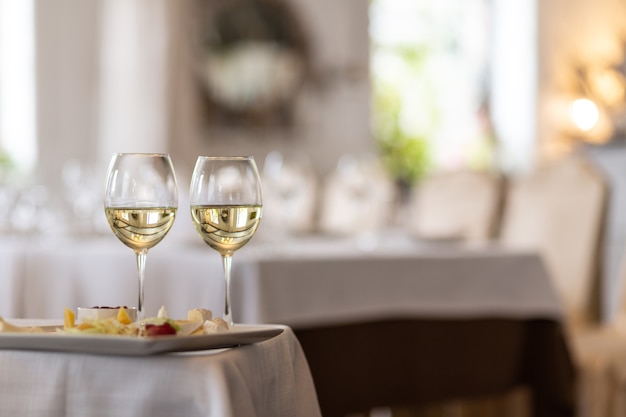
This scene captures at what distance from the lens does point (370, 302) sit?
2.96m

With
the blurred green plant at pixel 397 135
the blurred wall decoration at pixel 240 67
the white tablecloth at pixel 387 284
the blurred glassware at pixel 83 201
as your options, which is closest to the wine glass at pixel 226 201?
the white tablecloth at pixel 387 284

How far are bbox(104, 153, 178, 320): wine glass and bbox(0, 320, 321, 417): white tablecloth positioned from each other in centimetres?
15

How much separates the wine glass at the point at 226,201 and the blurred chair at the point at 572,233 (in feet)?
7.97

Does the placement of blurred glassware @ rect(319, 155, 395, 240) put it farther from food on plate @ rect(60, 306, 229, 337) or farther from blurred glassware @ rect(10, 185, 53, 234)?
food on plate @ rect(60, 306, 229, 337)

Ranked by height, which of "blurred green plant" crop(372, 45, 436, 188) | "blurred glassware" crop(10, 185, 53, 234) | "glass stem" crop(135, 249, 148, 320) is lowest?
"glass stem" crop(135, 249, 148, 320)

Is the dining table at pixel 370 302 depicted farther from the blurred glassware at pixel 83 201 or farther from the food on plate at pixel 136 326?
the food on plate at pixel 136 326

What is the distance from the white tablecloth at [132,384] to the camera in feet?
3.46

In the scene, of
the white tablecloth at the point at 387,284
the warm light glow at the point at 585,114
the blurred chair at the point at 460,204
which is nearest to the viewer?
the white tablecloth at the point at 387,284

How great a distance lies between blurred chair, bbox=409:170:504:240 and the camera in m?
4.50

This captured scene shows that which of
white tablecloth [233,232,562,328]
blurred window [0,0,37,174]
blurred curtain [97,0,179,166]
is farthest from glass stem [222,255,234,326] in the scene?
Answer: blurred window [0,0,37,174]

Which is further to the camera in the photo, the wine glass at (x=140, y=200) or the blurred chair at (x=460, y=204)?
the blurred chair at (x=460, y=204)

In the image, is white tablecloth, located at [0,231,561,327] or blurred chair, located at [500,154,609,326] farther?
blurred chair, located at [500,154,609,326]

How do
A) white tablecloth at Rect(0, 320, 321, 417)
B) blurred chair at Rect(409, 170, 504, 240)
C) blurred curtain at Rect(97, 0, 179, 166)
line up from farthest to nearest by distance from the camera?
blurred curtain at Rect(97, 0, 179, 166)
blurred chair at Rect(409, 170, 504, 240)
white tablecloth at Rect(0, 320, 321, 417)

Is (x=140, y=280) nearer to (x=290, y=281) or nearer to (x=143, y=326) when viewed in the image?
(x=143, y=326)
